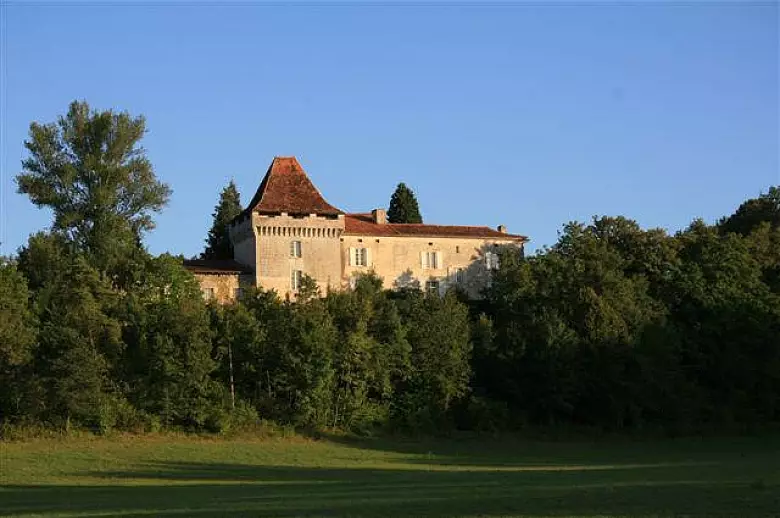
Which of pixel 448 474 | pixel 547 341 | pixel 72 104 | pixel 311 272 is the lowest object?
pixel 448 474

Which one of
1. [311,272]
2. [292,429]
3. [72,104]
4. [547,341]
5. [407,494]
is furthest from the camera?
[311,272]

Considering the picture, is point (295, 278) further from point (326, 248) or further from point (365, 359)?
point (365, 359)

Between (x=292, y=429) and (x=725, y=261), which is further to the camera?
(x=725, y=261)

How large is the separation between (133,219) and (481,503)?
4286cm

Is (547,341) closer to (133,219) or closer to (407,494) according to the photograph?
(133,219)

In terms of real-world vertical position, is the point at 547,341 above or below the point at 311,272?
below

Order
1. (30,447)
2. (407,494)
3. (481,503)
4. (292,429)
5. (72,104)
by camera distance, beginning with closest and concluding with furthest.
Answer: (481,503)
(407,494)
(30,447)
(292,429)
(72,104)

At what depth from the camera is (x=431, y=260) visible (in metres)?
72.4

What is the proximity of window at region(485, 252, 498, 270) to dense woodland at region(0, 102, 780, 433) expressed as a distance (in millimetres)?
7270

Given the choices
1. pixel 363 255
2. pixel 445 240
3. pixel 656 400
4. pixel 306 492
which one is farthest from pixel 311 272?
pixel 306 492

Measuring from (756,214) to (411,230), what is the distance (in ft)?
87.8

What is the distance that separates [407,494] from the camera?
28.3 metres

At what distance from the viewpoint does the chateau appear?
220ft

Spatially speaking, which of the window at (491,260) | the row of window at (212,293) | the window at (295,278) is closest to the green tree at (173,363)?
the row of window at (212,293)
